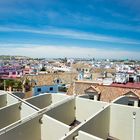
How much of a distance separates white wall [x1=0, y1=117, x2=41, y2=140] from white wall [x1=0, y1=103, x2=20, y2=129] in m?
2.74

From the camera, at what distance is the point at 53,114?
11.1 meters

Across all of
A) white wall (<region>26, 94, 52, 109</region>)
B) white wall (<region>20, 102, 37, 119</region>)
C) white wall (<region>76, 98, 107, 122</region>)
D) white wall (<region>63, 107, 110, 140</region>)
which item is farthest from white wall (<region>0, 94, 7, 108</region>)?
white wall (<region>63, 107, 110, 140</region>)

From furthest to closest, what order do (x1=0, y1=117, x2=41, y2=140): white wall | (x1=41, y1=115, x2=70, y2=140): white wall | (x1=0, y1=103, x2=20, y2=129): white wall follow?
(x1=0, y1=103, x2=20, y2=129): white wall → (x1=41, y1=115, x2=70, y2=140): white wall → (x1=0, y1=117, x2=41, y2=140): white wall

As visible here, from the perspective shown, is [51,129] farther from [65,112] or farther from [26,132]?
[65,112]

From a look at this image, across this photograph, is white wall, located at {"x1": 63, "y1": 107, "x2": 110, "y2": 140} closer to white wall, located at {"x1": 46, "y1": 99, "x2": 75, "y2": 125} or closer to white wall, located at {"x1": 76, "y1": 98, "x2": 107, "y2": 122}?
white wall, located at {"x1": 76, "y1": 98, "x2": 107, "y2": 122}

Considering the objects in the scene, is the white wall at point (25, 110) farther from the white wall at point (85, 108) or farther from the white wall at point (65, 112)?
the white wall at point (85, 108)

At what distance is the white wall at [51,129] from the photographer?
899cm

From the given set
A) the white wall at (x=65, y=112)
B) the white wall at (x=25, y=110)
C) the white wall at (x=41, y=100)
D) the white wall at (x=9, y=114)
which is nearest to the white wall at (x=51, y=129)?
the white wall at (x=65, y=112)

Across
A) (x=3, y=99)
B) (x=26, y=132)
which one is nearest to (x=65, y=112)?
(x=26, y=132)

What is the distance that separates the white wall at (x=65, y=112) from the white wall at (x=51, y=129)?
0.78 meters

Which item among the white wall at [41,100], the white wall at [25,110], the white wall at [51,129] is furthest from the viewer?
the white wall at [41,100]

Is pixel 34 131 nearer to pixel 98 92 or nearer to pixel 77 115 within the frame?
pixel 77 115

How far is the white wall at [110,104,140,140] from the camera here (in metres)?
10.9

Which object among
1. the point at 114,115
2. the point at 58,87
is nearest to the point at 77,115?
the point at 114,115
